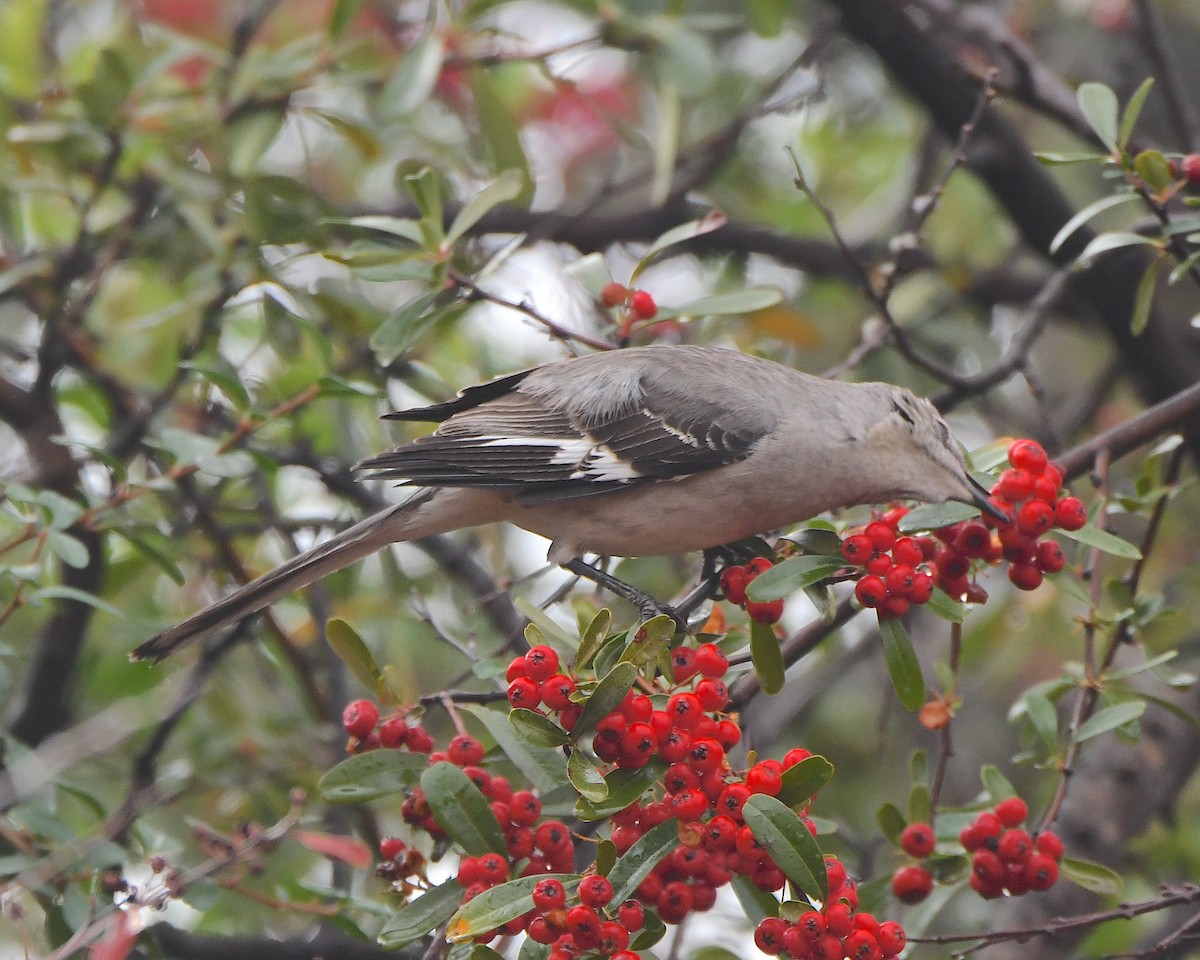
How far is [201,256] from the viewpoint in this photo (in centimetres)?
452

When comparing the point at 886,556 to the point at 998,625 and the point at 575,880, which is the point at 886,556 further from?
the point at 998,625

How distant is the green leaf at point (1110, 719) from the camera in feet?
9.11

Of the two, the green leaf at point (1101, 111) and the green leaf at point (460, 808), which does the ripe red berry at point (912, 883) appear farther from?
the green leaf at point (1101, 111)

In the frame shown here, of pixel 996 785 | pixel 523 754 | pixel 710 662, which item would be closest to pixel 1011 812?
pixel 996 785

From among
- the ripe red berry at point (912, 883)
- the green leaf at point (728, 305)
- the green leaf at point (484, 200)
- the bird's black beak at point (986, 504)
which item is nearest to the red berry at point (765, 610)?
the bird's black beak at point (986, 504)

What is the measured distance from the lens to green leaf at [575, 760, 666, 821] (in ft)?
7.72

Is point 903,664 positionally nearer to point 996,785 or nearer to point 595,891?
point 996,785

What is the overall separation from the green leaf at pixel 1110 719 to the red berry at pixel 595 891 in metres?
1.17

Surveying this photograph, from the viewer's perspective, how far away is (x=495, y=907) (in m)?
2.32

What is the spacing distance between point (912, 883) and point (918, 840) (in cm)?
10

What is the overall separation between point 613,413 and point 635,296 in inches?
12.9

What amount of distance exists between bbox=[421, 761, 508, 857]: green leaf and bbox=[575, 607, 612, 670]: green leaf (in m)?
0.32

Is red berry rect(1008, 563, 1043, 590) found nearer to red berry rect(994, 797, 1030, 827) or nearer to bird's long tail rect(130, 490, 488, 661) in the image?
red berry rect(994, 797, 1030, 827)

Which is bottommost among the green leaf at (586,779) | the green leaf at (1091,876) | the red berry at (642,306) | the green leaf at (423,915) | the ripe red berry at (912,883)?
the ripe red berry at (912,883)
